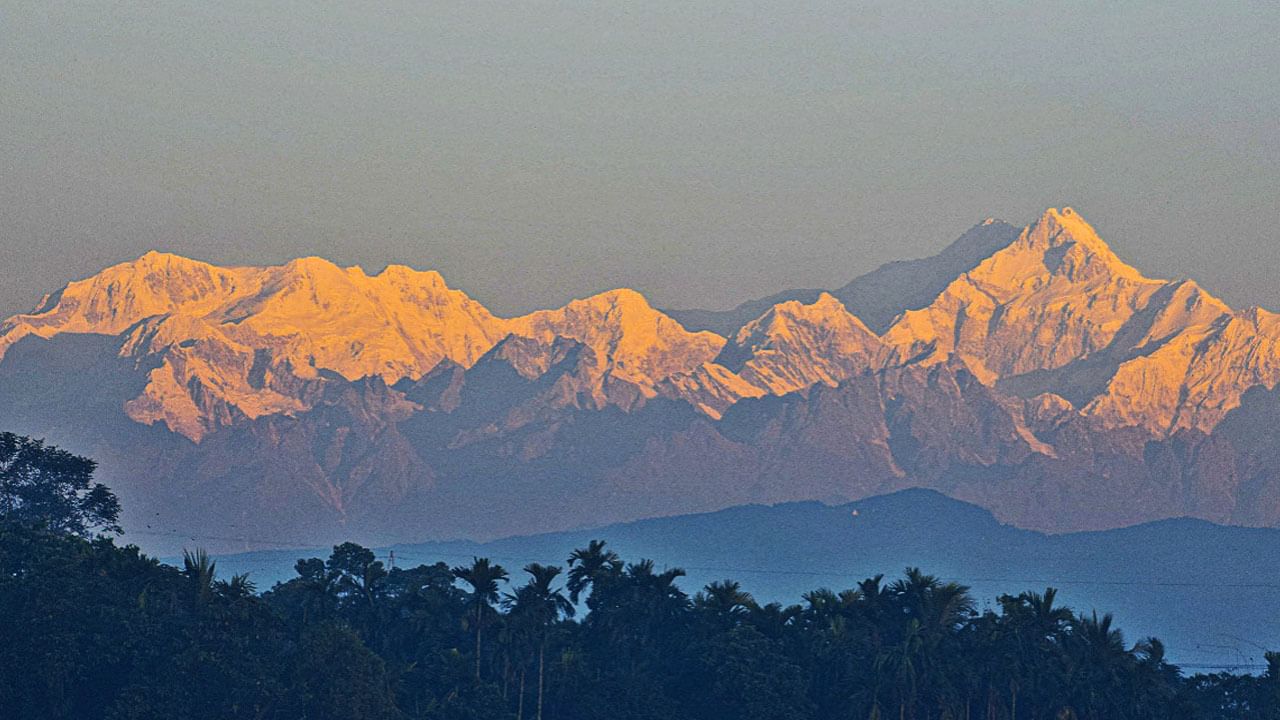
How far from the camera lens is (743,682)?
18100 centimetres

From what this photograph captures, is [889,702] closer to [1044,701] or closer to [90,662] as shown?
[1044,701]

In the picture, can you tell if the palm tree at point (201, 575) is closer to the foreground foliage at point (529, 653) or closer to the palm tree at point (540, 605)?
the foreground foliage at point (529, 653)

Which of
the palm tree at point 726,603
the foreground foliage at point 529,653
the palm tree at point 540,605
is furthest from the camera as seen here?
the palm tree at point 726,603

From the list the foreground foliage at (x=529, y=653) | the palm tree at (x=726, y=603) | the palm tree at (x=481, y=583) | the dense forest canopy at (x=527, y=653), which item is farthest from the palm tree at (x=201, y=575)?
the palm tree at (x=726, y=603)

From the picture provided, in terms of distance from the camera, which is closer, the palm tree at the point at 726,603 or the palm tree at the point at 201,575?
the palm tree at the point at 201,575

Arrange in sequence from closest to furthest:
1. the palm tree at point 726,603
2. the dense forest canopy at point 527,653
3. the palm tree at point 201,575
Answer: the dense forest canopy at point 527,653, the palm tree at point 201,575, the palm tree at point 726,603

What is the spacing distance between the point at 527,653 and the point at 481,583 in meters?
9.12

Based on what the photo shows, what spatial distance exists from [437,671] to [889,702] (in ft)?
124

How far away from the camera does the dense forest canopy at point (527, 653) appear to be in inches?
6142

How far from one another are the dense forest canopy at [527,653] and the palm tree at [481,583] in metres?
0.28

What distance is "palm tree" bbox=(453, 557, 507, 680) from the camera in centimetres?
18350

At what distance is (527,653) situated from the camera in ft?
621

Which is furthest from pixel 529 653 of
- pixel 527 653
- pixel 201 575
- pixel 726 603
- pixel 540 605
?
pixel 201 575

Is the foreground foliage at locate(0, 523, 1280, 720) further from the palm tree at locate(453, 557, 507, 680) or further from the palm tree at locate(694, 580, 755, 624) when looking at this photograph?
the palm tree at locate(453, 557, 507, 680)
